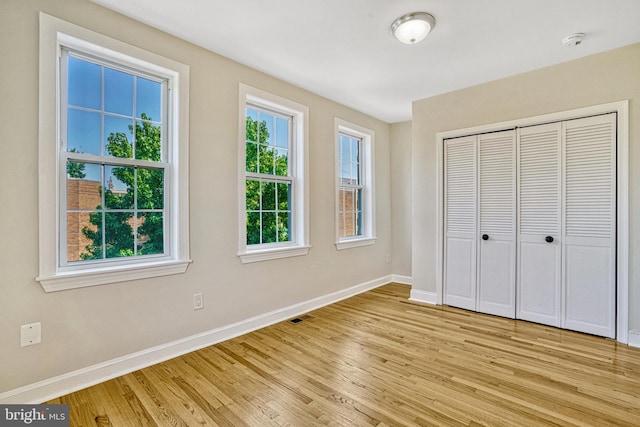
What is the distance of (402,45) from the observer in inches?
107

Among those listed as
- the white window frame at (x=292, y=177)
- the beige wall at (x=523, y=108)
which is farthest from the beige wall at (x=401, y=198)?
the white window frame at (x=292, y=177)

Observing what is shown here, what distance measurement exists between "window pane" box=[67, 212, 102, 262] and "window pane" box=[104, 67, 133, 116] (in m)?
0.82

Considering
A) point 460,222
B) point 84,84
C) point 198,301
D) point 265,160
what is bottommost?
point 198,301

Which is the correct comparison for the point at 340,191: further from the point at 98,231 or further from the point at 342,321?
the point at 98,231

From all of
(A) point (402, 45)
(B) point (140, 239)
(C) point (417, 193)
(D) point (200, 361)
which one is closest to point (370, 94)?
(A) point (402, 45)

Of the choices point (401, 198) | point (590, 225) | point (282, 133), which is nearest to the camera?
point (590, 225)

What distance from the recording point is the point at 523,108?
328cm

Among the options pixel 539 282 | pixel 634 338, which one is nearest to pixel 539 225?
pixel 539 282

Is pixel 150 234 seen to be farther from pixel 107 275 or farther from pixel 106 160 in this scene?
pixel 106 160

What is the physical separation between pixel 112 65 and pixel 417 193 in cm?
347

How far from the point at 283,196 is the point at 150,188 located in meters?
1.43

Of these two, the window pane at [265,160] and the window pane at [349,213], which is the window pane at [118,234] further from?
the window pane at [349,213]

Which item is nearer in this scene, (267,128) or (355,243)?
(267,128)

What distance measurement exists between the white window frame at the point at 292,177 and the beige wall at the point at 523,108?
59.8 inches
